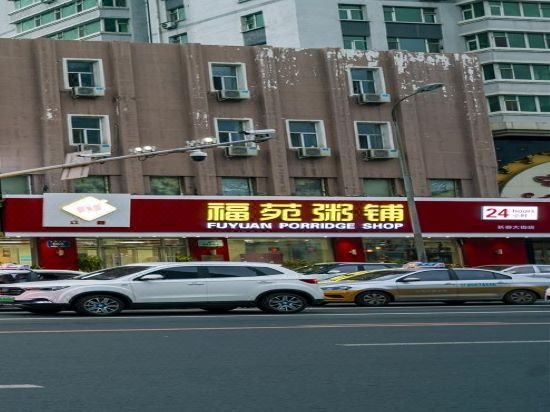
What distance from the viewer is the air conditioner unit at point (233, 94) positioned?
46.6m

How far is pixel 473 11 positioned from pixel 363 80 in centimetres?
1773

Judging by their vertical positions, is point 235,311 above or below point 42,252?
below

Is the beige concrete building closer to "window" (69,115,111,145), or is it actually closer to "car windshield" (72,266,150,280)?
"window" (69,115,111,145)

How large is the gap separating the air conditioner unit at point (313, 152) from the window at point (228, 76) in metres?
3.85

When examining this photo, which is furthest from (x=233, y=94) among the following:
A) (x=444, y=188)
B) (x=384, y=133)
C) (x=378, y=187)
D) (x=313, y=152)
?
(x=444, y=188)

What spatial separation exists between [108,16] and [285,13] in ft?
55.1

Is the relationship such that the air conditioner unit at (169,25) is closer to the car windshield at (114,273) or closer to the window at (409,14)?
the window at (409,14)

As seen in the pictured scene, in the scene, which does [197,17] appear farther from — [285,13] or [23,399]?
[23,399]

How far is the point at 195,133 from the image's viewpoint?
4575 cm

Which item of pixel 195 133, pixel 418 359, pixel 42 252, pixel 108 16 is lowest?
pixel 418 359

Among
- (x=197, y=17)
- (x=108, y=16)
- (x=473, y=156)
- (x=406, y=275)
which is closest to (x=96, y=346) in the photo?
(x=406, y=275)

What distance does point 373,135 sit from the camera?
163 feet

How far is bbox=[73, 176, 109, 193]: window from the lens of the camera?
44.2 metres

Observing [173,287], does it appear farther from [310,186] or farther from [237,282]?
[310,186]
